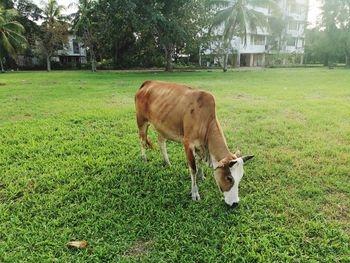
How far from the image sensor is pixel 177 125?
3.67m

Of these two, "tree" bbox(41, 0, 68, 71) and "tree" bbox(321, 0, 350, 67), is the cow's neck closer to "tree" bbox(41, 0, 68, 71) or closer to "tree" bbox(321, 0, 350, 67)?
"tree" bbox(41, 0, 68, 71)

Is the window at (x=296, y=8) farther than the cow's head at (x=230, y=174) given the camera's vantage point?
Yes

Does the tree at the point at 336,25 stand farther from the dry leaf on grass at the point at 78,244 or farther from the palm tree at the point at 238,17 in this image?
the dry leaf on grass at the point at 78,244

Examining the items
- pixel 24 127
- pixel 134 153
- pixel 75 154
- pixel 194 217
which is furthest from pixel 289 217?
pixel 24 127

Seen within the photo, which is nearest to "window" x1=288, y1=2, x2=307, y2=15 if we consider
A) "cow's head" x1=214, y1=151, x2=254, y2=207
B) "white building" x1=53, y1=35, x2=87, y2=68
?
"white building" x1=53, y1=35, x2=87, y2=68

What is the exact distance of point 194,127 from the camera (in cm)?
335

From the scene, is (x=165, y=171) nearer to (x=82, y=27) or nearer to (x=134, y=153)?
(x=134, y=153)

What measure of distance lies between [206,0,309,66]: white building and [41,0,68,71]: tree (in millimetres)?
20780

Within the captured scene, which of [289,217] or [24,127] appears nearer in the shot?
[289,217]

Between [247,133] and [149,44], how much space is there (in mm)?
24859

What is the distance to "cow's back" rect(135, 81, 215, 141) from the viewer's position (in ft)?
11.1

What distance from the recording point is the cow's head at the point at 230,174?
2826mm

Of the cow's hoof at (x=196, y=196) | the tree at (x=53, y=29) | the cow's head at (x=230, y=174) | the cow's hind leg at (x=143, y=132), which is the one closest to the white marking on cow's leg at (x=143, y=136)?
the cow's hind leg at (x=143, y=132)

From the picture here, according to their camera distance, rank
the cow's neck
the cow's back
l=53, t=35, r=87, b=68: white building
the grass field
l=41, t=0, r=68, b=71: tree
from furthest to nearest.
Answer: l=53, t=35, r=87, b=68: white building < l=41, t=0, r=68, b=71: tree < the cow's back < the cow's neck < the grass field
